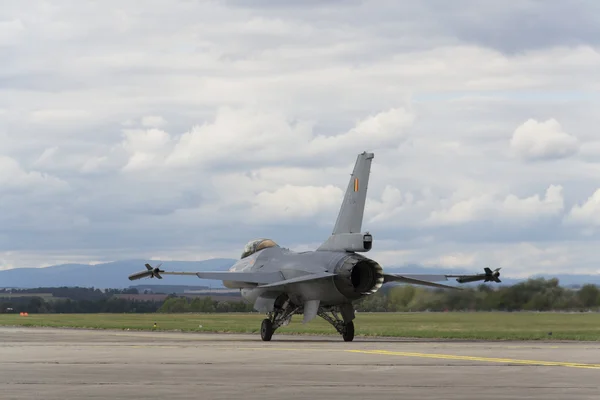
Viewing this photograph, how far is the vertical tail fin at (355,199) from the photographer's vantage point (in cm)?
4150

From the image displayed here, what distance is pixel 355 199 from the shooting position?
41.8 m

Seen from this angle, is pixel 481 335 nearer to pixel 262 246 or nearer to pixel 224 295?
pixel 262 246

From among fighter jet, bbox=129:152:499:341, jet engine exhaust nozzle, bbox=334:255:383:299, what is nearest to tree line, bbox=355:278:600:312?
fighter jet, bbox=129:152:499:341

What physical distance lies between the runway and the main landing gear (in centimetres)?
954

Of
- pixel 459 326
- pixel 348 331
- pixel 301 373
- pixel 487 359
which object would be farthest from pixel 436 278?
pixel 301 373

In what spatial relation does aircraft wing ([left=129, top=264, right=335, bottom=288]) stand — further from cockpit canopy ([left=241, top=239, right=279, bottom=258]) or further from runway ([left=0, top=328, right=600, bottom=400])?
runway ([left=0, top=328, right=600, bottom=400])

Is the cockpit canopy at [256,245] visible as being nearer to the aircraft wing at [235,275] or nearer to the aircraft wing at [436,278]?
the aircraft wing at [235,275]

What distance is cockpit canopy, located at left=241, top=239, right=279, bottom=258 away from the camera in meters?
45.6

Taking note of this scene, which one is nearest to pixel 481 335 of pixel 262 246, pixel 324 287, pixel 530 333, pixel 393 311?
pixel 530 333

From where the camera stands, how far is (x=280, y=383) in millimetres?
19219

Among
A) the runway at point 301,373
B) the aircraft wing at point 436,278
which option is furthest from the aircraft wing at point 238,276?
the runway at point 301,373

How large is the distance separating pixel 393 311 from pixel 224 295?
67.7 feet

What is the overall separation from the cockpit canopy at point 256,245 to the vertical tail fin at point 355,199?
427 cm

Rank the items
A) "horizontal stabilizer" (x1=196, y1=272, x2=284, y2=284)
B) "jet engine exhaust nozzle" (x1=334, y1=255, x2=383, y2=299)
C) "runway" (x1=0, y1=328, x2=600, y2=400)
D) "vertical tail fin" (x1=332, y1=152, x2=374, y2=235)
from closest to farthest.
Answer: "runway" (x1=0, y1=328, x2=600, y2=400) < "jet engine exhaust nozzle" (x1=334, y1=255, x2=383, y2=299) < "vertical tail fin" (x1=332, y1=152, x2=374, y2=235) < "horizontal stabilizer" (x1=196, y1=272, x2=284, y2=284)
